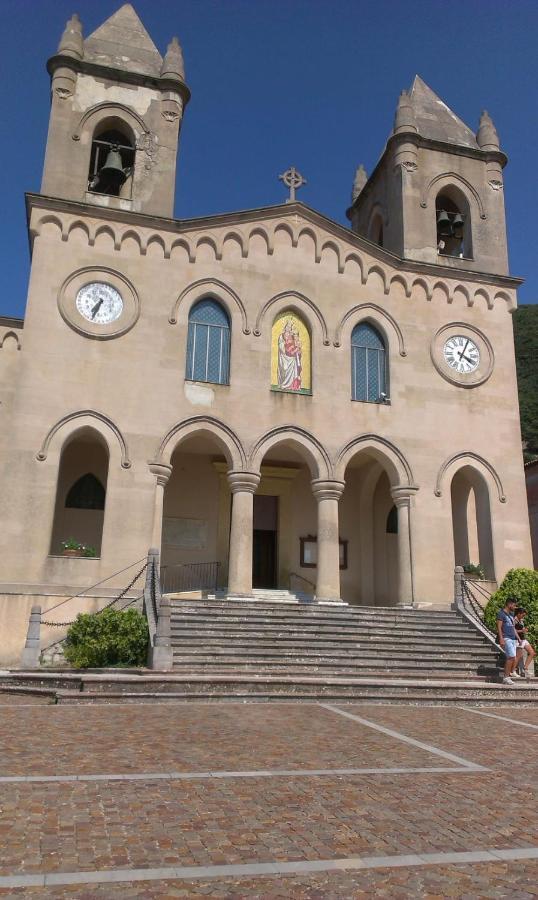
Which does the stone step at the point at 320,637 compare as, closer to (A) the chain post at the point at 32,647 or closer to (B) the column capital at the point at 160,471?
(A) the chain post at the point at 32,647

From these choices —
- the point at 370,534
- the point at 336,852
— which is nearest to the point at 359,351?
the point at 370,534

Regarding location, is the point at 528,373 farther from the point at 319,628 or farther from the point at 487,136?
the point at 319,628

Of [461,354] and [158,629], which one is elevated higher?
[461,354]

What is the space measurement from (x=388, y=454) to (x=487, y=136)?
12698 mm

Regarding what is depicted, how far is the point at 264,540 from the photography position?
72.7 feet

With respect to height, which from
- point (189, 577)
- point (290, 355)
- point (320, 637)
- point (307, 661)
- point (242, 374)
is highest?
point (290, 355)

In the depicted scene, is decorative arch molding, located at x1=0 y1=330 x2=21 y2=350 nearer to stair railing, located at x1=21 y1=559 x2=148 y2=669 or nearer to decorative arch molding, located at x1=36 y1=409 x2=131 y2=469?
decorative arch molding, located at x1=36 y1=409 x2=131 y2=469

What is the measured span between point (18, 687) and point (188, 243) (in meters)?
13.2

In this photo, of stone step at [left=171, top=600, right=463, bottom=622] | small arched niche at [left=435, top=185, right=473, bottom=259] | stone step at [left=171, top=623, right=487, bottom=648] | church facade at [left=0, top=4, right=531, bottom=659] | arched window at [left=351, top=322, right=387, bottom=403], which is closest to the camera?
stone step at [left=171, top=623, right=487, bottom=648]

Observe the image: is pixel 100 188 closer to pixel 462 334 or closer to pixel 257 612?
pixel 462 334

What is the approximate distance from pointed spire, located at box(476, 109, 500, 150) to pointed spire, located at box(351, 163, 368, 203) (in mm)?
5140

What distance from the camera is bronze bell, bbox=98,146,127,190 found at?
64.5ft

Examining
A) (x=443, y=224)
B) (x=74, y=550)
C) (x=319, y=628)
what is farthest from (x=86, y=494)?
(x=443, y=224)

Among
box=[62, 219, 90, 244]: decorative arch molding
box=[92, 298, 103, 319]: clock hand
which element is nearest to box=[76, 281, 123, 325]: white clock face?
box=[92, 298, 103, 319]: clock hand
